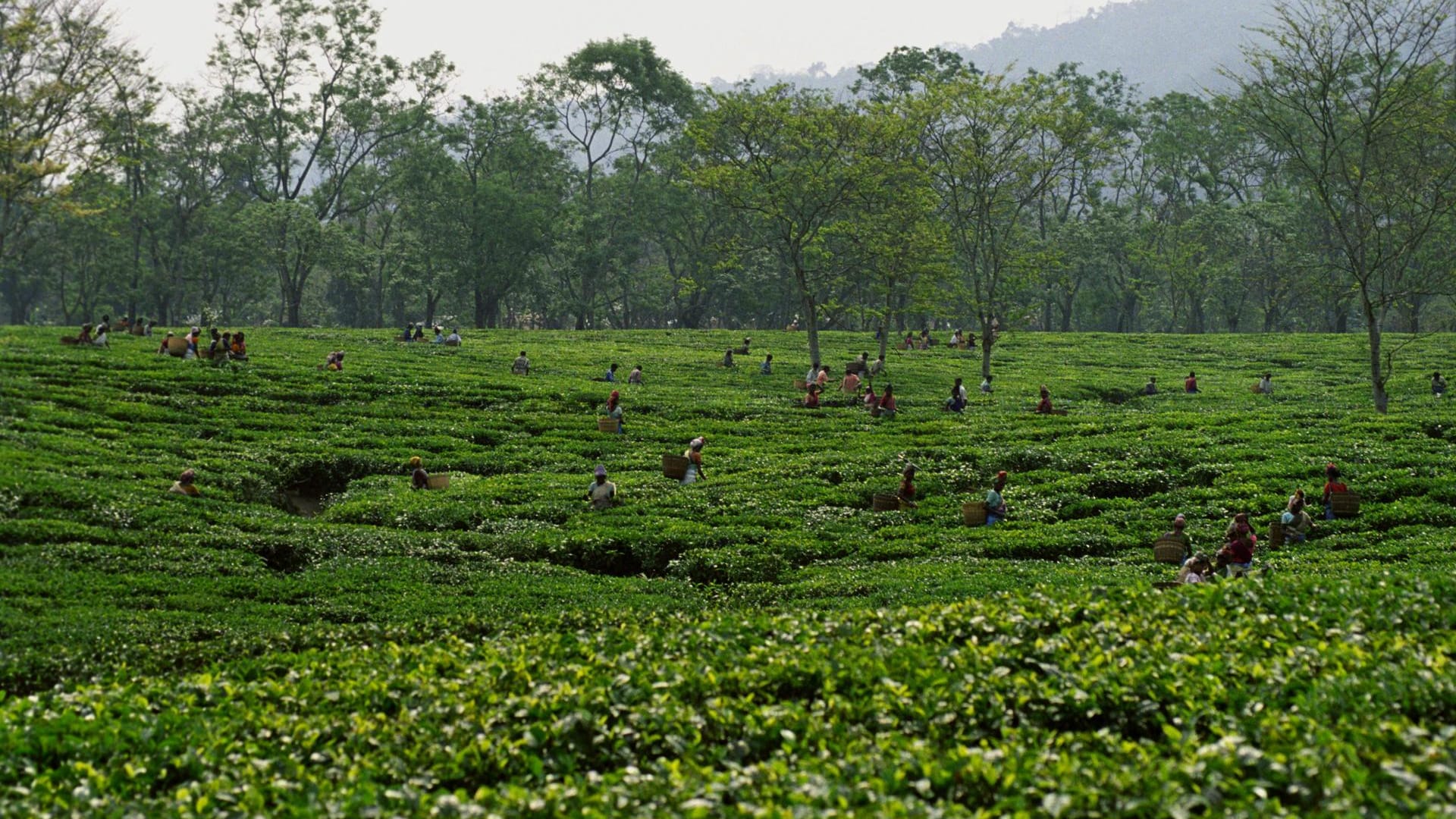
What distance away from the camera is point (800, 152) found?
57.2m

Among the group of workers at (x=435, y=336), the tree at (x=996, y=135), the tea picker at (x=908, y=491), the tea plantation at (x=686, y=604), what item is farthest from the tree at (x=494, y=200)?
the tea picker at (x=908, y=491)

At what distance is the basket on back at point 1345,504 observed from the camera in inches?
1096

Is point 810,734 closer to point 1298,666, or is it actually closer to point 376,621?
point 1298,666

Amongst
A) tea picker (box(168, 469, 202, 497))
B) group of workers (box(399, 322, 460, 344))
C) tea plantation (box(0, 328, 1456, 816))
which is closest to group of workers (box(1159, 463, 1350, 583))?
tea plantation (box(0, 328, 1456, 816))

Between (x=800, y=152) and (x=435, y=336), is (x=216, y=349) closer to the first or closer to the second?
(x=435, y=336)

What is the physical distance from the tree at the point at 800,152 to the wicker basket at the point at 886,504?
77.5 ft

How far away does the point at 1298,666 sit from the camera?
12.0m

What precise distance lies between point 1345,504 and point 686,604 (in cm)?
1732

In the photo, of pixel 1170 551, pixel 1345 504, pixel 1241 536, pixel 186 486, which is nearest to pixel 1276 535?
pixel 1345 504

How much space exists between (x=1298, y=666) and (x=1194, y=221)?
99718 millimetres

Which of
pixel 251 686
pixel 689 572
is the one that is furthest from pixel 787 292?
pixel 251 686

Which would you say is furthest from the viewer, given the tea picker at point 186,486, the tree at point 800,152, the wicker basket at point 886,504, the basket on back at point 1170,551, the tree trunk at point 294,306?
the tree trunk at point 294,306

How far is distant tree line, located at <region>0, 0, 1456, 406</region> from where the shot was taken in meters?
57.9

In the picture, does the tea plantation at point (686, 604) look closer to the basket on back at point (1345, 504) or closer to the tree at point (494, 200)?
the basket on back at point (1345, 504)
